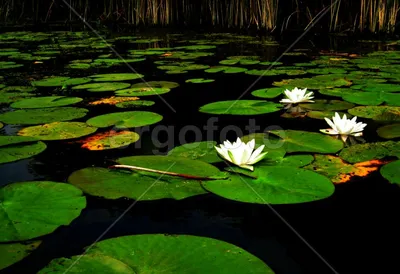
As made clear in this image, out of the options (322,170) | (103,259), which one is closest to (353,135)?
(322,170)

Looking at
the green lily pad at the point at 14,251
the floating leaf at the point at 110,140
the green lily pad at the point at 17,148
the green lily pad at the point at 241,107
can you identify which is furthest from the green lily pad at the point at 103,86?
the green lily pad at the point at 14,251

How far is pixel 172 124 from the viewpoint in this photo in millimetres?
2373

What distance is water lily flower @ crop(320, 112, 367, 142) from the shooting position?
1962 mm

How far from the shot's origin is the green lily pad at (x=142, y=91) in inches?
119

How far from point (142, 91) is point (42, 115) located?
896 millimetres

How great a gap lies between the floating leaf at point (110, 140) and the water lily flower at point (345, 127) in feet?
3.39

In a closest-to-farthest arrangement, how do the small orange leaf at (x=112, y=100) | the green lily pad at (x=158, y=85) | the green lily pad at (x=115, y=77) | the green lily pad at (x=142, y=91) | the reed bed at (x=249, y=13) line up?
the small orange leaf at (x=112, y=100)
the green lily pad at (x=142, y=91)
the green lily pad at (x=158, y=85)
the green lily pad at (x=115, y=77)
the reed bed at (x=249, y=13)

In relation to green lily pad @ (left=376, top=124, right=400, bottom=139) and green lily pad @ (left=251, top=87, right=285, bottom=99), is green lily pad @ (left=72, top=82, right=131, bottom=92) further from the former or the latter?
green lily pad @ (left=376, top=124, right=400, bottom=139)

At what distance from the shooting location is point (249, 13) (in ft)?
25.1

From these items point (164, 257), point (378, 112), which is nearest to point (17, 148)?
point (164, 257)

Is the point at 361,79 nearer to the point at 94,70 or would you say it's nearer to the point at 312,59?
the point at 312,59

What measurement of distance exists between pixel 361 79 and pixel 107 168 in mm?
2495

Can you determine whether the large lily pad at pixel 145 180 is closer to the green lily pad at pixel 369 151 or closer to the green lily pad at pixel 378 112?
the green lily pad at pixel 369 151

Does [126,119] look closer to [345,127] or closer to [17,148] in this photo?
[17,148]
